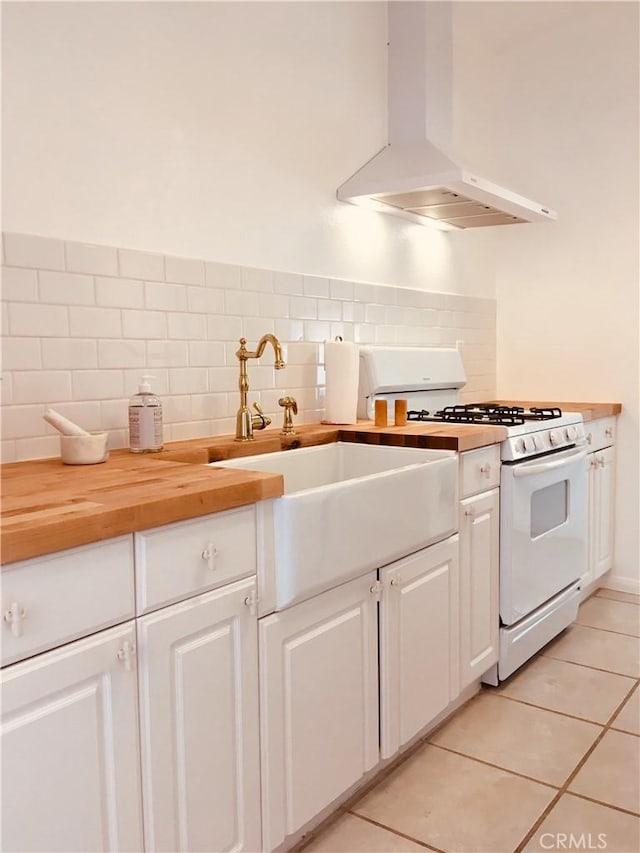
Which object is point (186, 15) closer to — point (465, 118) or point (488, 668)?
point (465, 118)

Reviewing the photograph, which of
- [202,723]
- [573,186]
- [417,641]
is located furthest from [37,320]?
[573,186]

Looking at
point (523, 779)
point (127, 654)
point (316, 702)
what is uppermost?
point (127, 654)

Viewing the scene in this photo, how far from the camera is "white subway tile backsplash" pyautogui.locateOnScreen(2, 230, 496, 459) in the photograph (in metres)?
1.85

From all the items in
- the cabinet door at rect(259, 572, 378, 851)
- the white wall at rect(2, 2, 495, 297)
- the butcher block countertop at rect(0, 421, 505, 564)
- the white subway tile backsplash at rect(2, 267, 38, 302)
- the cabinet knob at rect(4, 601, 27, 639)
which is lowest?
the cabinet door at rect(259, 572, 378, 851)

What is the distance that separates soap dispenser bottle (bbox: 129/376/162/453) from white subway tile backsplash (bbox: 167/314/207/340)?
279mm

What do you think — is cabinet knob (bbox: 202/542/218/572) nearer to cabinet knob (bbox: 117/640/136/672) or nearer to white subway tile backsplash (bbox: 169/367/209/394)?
cabinet knob (bbox: 117/640/136/672)

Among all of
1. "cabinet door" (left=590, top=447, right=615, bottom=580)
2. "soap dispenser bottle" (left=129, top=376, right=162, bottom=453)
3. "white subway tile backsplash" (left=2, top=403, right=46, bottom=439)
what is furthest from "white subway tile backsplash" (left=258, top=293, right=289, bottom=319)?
"cabinet door" (left=590, top=447, right=615, bottom=580)

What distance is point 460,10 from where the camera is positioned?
3340 millimetres

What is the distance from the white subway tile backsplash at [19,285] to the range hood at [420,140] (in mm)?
1424

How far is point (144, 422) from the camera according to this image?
78.3 inches

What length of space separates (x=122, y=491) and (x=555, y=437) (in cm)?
193

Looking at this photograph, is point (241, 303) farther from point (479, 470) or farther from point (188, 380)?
point (479, 470)

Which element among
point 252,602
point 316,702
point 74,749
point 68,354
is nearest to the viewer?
point 74,749

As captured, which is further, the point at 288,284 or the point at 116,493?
the point at 288,284
